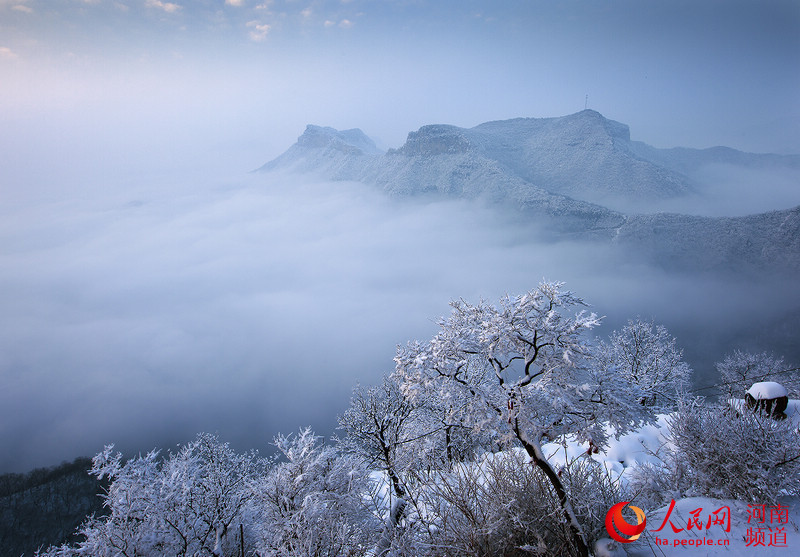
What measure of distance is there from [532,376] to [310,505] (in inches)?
466

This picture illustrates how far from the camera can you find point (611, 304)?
158m

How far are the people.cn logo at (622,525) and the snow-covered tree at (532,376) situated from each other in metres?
1.27

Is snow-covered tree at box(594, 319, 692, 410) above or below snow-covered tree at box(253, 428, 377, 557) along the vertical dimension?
below

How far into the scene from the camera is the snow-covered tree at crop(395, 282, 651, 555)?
30.1 ft

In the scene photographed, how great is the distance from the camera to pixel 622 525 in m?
7.73

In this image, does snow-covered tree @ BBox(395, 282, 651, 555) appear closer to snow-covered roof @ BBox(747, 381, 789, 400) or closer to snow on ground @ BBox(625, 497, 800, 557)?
snow on ground @ BBox(625, 497, 800, 557)

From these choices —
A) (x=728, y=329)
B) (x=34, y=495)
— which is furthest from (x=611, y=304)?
(x=34, y=495)

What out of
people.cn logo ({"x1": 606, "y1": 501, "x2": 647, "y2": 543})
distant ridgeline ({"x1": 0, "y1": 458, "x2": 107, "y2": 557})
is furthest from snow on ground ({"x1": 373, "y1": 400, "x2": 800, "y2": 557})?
distant ridgeline ({"x1": 0, "y1": 458, "x2": 107, "y2": 557})

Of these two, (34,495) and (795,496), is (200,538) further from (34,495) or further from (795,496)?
(34,495)

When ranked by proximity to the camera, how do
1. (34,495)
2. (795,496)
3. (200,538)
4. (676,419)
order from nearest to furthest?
(795,496) → (676,419) → (200,538) → (34,495)

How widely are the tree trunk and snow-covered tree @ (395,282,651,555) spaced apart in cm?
3

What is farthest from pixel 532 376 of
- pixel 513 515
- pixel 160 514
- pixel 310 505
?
pixel 160 514

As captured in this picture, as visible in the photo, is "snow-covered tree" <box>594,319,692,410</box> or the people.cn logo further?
"snow-covered tree" <box>594,319,692,410</box>

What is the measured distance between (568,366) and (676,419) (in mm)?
4889
